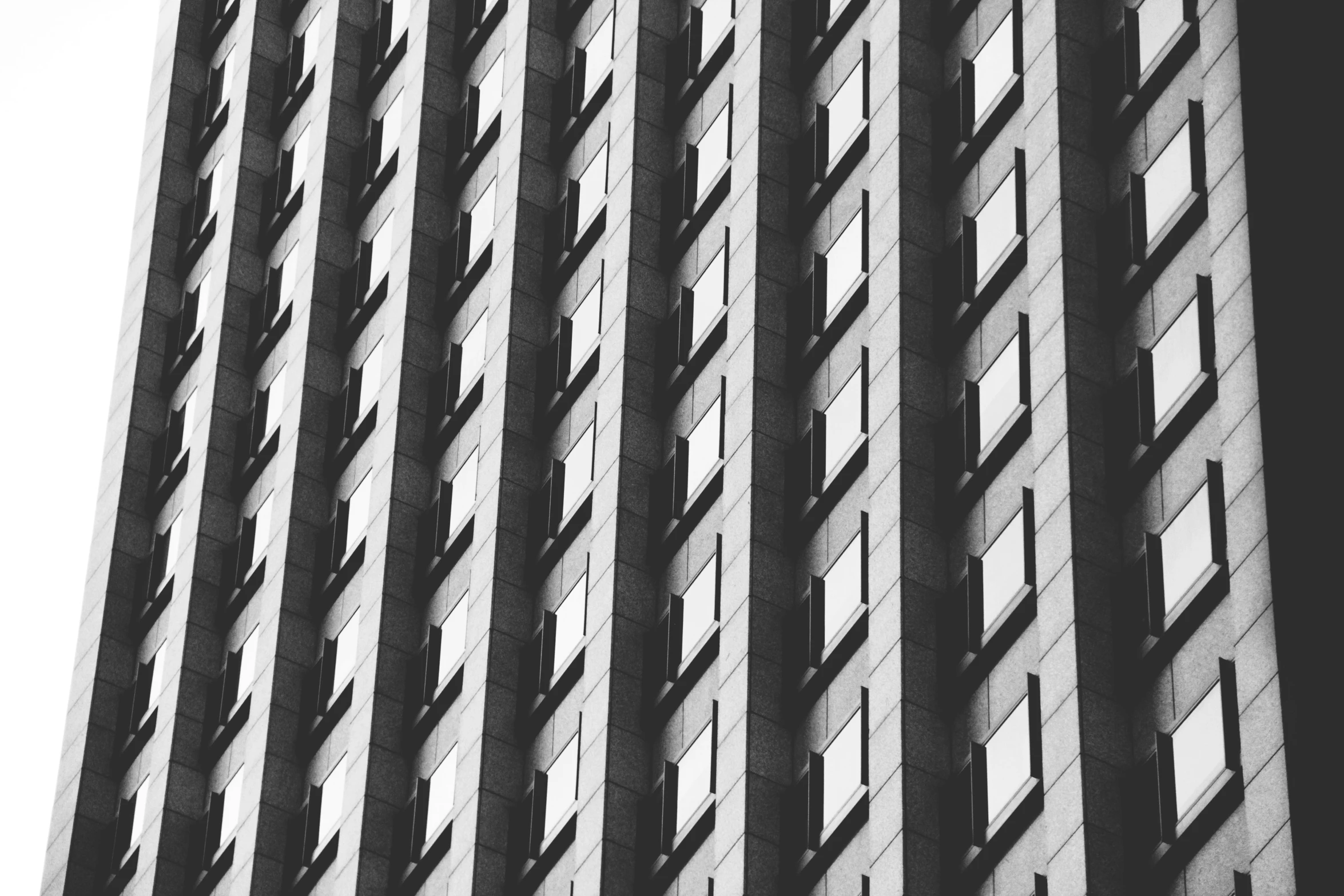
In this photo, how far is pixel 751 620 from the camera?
197 feet

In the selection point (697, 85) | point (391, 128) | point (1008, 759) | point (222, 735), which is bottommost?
point (1008, 759)

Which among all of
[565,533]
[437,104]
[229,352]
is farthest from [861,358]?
[229,352]

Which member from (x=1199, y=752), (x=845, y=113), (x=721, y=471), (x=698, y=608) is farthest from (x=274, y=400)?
(x=1199, y=752)

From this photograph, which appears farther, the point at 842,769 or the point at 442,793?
the point at 442,793

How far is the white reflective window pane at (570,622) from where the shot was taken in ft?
218

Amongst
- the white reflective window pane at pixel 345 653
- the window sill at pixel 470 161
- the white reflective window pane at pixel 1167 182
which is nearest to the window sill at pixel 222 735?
the white reflective window pane at pixel 345 653

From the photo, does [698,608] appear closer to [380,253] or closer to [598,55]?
[598,55]

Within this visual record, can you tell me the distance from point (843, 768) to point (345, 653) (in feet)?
65.0

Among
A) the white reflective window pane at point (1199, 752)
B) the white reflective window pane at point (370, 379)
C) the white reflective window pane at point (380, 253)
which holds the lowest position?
the white reflective window pane at point (1199, 752)

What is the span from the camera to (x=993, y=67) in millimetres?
62406

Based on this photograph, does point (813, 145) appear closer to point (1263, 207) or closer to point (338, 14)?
point (1263, 207)

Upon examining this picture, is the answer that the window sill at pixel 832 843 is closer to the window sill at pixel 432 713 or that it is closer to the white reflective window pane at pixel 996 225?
the white reflective window pane at pixel 996 225

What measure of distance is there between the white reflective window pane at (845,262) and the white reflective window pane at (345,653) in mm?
15509

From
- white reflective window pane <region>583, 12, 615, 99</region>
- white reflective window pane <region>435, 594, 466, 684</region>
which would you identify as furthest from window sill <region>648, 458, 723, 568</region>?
white reflective window pane <region>583, 12, 615, 99</region>
